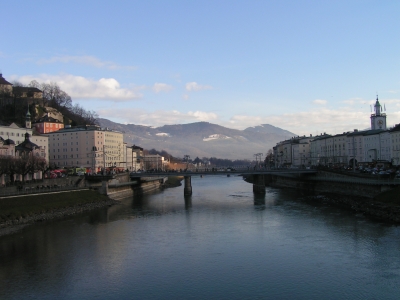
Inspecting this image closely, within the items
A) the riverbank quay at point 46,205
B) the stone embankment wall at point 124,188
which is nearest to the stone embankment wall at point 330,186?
the stone embankment wall at point 124,188

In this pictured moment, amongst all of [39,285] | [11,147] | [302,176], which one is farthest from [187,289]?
[302,176]

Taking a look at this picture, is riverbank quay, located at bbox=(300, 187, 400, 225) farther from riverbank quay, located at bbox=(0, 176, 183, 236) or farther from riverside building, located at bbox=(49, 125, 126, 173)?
riverside building, located at bbox=(49, 125, 126, 173)

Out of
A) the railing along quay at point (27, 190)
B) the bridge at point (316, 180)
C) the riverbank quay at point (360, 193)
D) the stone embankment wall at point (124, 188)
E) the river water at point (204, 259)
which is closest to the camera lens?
the river water at point (204, 259)

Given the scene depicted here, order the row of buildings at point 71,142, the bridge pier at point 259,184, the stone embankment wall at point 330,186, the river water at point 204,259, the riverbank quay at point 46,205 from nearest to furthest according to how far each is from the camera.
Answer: the river water at point 204,259 < the riverbank quay at point 46,205 < the stone embankment wall at point 330,186 < the bridge pier at point 259,184 < the row of buildings at point 71,142

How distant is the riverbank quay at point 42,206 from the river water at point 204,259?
1791 mm

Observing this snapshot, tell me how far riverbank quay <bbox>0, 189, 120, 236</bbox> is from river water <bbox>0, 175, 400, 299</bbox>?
1.79 metres

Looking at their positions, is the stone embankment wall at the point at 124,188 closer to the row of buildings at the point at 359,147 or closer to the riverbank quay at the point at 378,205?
the riverbank quay at the point at 378,205

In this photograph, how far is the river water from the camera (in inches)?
836

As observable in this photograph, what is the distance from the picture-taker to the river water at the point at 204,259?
21.2 m

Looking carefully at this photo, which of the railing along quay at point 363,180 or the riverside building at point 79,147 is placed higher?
the riverside building at point 79,147

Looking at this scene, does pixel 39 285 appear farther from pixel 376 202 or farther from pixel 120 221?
pixel 376 202

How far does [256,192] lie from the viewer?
74.4 m

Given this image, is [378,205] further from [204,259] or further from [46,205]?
[46,205]

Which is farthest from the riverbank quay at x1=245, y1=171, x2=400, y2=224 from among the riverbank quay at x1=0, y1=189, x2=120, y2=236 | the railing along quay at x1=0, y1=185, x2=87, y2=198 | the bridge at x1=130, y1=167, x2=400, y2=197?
the railing along quay at x1=0, y1=185, x2=87, y2=198
